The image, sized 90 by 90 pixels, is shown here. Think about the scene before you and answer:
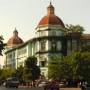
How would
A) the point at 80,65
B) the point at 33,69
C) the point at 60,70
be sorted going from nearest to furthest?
1. the point at 80,65
2. the point at 60,70
3. the point at 33,69

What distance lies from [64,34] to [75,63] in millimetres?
32077

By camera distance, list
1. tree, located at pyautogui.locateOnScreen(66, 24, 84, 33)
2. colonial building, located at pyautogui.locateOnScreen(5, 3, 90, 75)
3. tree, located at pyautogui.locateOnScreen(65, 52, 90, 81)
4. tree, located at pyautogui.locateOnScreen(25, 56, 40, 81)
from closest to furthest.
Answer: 1. tree, located at pyautogui.locateOnScreen(65, 52, 90, 81)
2. tree, located at pyautogui.locateOnScreen(25, 56, 40, 81)
3. colonial building, located at pyautogui.locateOnScreen(5, 3, 90, 75)
4. tree, located at pyautogui.locateOnScreen(66, 24, 84, 33)

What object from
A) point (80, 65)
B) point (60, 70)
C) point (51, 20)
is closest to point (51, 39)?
point (51, 20)

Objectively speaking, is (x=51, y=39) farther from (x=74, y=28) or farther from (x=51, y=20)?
(x=74, y=28)

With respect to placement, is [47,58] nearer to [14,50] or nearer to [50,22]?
[50,22]

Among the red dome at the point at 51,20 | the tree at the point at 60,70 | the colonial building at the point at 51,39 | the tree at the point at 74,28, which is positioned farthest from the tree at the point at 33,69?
the tree at the point at 74,28

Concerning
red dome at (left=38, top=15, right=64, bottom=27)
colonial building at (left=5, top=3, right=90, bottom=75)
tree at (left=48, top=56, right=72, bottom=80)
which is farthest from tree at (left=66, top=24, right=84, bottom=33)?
tree at (left=48, top=56, right=72, bottom=80)

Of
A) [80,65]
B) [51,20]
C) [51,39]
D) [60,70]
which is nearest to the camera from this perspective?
[80,65]

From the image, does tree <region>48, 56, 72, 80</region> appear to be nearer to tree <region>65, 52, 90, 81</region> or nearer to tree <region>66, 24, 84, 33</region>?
tree <region>65, 52, 90, 81</region>

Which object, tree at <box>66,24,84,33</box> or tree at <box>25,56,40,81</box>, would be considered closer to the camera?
tree at <box>25,56,40,81</box>

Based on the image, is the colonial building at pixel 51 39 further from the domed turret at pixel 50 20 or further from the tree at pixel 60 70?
the tree at pixel 60 70

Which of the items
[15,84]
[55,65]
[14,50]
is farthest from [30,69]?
[14,50]

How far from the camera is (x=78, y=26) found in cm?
13025

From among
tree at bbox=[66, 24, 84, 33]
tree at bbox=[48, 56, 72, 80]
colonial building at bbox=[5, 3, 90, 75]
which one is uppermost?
tree at bbox=[66, 24, 84, 33]
